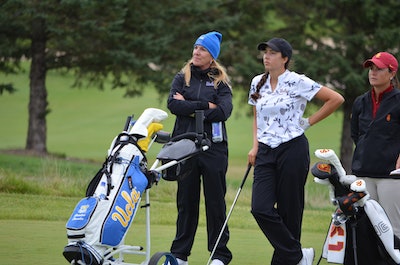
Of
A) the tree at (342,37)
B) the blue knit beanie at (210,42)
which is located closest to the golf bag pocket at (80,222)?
the blue knit beanie at (210,42)

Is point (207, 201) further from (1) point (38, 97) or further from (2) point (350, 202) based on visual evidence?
(1) point (38, 97)

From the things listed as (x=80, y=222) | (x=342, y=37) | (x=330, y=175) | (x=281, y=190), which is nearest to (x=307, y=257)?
(x=281, y=190)

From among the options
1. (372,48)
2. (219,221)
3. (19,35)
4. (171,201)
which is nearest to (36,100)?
(19,35)

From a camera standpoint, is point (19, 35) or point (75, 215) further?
point (19, 35)

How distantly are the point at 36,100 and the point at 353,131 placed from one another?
16.4 metres

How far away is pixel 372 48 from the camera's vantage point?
78.8 feet

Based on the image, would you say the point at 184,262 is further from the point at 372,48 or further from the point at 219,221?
the point at 372,48

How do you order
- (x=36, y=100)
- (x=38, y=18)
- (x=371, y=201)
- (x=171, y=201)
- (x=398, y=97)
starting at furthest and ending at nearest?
1. (x=36, y=100)
2. (x=38, y=18)
3. (x=171, y=201)
4. (x=398, y=97)
5. (x=371, y=201)

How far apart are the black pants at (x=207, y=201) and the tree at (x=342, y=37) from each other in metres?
15.2

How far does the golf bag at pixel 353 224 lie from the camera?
676 cm

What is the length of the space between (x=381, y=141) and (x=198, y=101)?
1.44 meters

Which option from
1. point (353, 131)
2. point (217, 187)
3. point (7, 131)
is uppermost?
point (353, 131)

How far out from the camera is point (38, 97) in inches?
916

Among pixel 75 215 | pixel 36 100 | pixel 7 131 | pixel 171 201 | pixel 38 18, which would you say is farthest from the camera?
pixel 7 131
